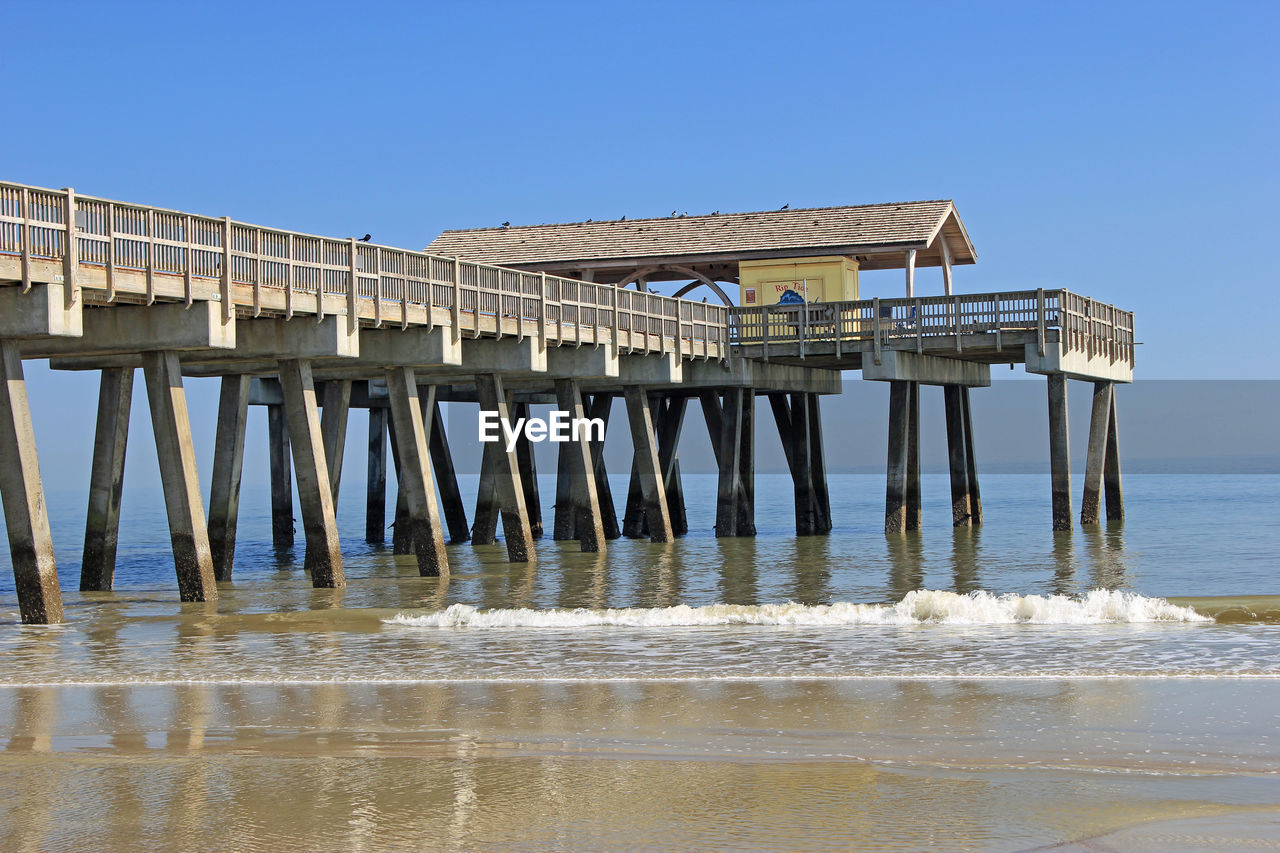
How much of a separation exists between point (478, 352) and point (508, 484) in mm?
2629

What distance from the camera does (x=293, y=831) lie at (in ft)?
27.4

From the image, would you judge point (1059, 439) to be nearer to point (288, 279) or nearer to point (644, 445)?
point (644, 445)

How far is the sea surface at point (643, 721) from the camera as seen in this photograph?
8453mm

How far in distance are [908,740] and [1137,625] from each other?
7926 millimetres

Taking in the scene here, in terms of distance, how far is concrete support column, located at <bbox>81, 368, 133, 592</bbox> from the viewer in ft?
79.5

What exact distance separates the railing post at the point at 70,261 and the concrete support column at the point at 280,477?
21.0m

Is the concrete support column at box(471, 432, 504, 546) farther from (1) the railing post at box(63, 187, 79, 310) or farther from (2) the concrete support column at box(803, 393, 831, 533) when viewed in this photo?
(1) the railing post at box(63, 187, 79, 310)

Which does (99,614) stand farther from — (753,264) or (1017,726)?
(753,264)

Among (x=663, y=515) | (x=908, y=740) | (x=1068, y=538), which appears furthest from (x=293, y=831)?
(x=1068, y=538)

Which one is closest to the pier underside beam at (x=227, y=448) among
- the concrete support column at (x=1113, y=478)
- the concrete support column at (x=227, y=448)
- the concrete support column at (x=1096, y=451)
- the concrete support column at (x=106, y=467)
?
the concrete support column at (x=227, y=448)

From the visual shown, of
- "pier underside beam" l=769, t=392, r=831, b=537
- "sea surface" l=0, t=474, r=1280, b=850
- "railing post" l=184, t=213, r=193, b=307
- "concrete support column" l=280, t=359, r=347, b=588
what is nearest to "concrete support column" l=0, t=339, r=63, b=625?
"sea surface" l=0, t=474, r=1280, b=850

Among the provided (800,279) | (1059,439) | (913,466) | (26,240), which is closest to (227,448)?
(26,240)

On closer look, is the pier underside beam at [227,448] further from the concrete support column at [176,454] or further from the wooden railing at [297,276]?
the concrete support column at [176,454]

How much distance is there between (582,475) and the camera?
101ft
